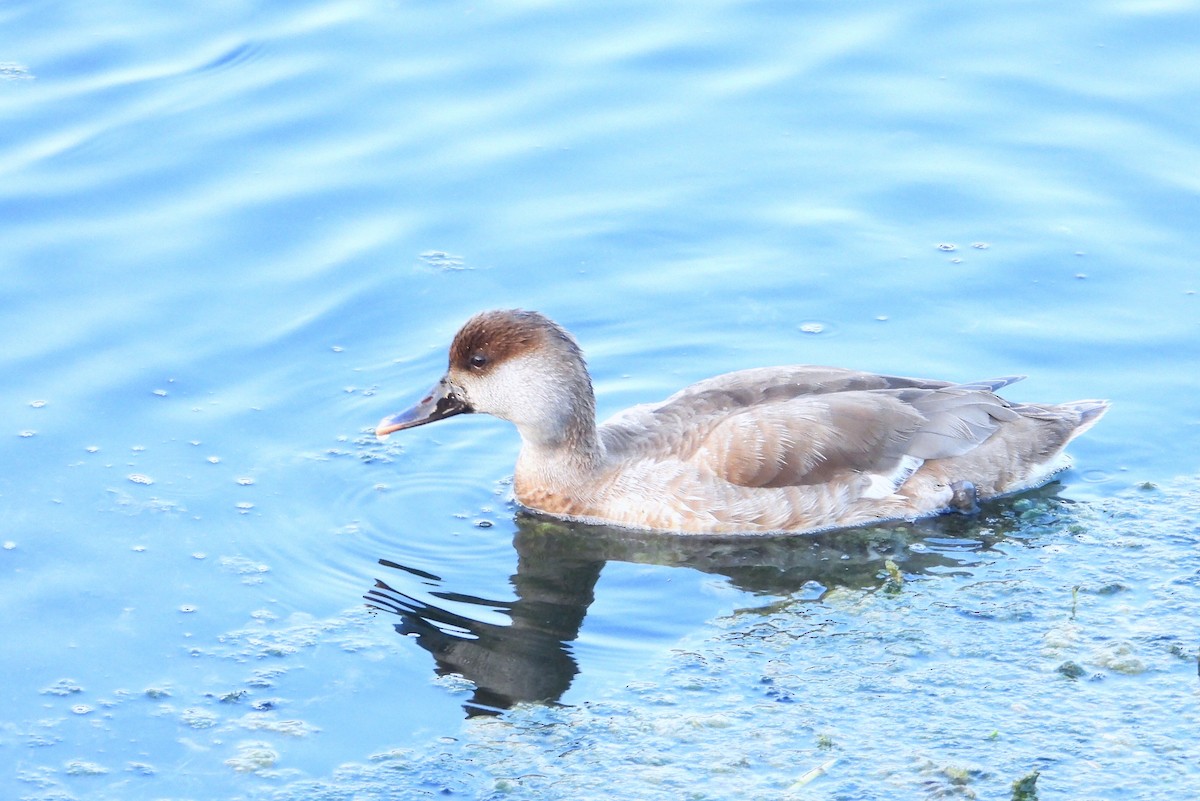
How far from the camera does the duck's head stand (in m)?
9.94

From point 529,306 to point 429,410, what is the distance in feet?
6.21

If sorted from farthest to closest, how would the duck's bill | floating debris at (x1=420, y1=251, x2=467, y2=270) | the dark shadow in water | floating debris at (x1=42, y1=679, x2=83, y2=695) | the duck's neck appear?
floating debris at (x1=420, y1=251, x2=467, y2=270)
the duck's bill
the duck's neck
the dark shadow in water
floating debris at (x1=42, y1=679, x2=83, y2=695)

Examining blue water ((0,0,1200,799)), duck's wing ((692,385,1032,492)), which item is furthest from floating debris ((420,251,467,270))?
duck's wing ((692,385,1032,492))

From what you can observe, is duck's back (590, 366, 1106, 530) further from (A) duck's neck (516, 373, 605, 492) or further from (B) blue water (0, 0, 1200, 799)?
(B) blue water (0, 0, 1200, 799)

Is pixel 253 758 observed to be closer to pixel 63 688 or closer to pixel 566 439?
pixel 63 688

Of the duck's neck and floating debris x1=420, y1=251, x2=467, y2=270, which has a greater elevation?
floating debris x1=420, y1=251, x2=467, y2=270

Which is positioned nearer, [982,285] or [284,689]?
[284,689]

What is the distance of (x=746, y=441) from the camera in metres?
9.89

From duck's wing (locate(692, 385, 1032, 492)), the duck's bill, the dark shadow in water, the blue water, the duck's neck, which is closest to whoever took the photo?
the blue water

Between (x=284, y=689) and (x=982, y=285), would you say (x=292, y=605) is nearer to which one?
(x=284, y=689)

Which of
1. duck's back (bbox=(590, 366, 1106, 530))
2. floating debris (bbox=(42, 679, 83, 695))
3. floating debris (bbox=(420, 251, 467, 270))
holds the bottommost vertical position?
floating debris (bbox=(42, 679, 83, 695))

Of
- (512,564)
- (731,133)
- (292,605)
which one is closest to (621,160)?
(731,133)

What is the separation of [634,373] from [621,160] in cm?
254

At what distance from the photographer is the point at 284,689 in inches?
325
